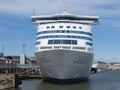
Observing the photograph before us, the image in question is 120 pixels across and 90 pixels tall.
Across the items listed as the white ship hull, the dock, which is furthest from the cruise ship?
the dock

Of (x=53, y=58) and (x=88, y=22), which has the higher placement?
(x=88, y=22)

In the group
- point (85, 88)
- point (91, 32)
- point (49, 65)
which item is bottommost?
point (85, 88)

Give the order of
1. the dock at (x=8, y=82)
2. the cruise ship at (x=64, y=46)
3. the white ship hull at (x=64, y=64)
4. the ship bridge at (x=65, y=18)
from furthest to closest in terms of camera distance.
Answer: the ship bridge at (x=65, y=18), the cruise ship at (x=64, y=46), the white ship hull at (x=64, y=64), the dock at (x=8, y=82)

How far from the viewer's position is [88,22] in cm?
6556

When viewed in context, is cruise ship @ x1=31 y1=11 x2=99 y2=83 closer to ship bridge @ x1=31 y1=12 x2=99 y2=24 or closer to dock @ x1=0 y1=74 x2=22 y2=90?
ship bridge @ x1=31 y1=12 x2=99 y2=24

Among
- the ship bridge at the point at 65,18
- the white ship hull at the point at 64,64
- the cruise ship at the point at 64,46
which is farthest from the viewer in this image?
the ship bridge at the point at 65,18

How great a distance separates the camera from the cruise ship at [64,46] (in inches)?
2205

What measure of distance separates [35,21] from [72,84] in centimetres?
1720

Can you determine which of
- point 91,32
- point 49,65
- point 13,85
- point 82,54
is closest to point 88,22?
point 91,32

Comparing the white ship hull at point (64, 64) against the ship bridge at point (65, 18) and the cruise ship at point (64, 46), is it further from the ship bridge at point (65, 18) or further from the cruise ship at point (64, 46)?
the ship bridge at point (65, 18)

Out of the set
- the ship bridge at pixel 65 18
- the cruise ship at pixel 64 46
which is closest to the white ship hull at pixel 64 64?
the cruise ship at pixel 64 46

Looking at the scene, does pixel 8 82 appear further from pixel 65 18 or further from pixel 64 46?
pixel 65 18

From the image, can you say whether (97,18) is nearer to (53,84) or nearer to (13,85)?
(53,84)

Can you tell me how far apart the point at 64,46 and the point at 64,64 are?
3401 mm
